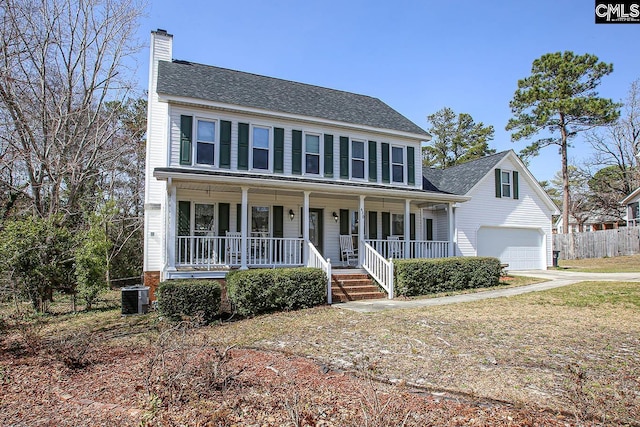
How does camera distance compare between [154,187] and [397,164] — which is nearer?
[154,187]

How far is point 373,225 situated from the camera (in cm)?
1602

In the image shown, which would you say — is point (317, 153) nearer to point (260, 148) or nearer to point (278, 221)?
point (260, 148)

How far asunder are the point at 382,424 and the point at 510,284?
12.7 metres

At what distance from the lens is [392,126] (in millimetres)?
15922

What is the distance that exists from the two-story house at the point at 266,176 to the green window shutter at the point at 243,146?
34 millimetres

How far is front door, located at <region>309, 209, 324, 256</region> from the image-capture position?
15.1 metres

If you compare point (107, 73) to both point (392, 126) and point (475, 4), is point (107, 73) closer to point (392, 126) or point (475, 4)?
point (392, 126)

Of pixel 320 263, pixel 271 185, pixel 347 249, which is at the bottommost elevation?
pixel 320 263

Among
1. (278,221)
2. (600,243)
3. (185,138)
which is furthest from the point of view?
(600,243)

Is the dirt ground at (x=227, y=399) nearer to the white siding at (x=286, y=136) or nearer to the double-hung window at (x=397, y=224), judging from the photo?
the white siding at (x=286, y=136)

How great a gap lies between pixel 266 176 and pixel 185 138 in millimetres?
2805

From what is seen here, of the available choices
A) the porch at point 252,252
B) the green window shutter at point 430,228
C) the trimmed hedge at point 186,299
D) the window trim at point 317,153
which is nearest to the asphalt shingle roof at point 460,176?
the green window shutter at point 430,228

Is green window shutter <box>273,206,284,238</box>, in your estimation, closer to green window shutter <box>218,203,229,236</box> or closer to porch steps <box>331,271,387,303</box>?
green window shutter <box>218,203,229,236</box>

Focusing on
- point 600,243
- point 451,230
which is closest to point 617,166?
point 600,243
